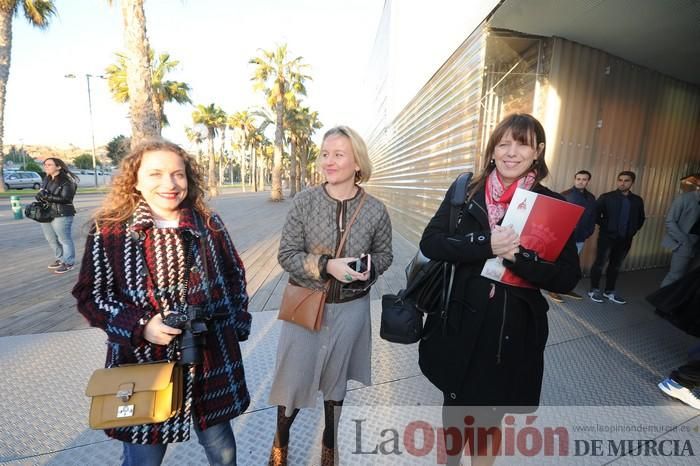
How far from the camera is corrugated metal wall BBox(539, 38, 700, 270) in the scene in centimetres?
502

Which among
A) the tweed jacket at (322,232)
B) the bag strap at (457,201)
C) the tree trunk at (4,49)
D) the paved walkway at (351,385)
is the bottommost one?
the paved walkway at (351,385)

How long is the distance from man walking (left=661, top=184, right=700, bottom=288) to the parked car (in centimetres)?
3660

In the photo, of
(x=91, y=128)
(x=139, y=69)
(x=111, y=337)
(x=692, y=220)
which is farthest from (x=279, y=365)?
(x=91, y=128)

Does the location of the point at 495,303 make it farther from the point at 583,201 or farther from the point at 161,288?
the point at 583,201

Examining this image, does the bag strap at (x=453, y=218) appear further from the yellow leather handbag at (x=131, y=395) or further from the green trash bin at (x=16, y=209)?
the green trash bin at (x=16, y=209)

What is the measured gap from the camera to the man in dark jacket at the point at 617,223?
4.79m

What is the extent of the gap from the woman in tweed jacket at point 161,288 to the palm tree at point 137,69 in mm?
5969

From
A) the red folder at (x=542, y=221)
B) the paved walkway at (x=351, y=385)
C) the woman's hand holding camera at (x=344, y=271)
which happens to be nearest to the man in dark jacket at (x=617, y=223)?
the paved walkway at (x=351, y=385)

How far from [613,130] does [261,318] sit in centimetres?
618

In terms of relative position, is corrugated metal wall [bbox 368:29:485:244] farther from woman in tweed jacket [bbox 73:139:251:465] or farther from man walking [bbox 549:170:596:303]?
woman in tweed jacket [bbox 73:139:251:465]

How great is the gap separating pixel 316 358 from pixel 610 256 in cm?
498

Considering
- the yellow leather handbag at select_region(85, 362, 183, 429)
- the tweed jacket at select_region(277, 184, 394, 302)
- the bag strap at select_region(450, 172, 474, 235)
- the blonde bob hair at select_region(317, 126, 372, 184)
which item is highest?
the blonde bob hair at select_region(317, 126, 372, 184)

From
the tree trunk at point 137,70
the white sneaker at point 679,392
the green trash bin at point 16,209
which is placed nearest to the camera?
the white sneaker at point 679,392

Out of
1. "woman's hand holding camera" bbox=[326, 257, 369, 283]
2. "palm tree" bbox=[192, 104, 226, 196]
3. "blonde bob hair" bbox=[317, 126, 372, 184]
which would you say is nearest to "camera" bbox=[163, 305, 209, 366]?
"woman's hand holding camera" bbox=[326, 257, 369, 283]
